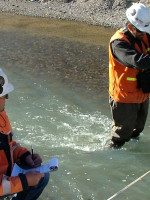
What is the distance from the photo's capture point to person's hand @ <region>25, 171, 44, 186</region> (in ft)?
10.7

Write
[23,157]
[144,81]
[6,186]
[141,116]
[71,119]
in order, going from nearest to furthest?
[6,186] < [23,157] < [144,81] < [141,116] < [71,119]

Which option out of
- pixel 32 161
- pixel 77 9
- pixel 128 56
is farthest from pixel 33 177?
pixel 77 9

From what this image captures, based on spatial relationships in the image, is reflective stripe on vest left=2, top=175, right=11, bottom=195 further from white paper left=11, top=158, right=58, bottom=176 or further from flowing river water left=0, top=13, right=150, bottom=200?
flowing river water left=0, top=13, right=150, bottom=200

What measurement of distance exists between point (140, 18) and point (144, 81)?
0.81 metres

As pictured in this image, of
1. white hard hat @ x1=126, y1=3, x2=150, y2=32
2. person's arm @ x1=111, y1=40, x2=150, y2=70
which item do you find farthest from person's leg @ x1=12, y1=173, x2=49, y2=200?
white hard hat @ x1=126, y1=3, x2=150, y2=32

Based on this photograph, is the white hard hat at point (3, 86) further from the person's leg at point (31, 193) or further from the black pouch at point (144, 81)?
the black pouch at point (144, 81)

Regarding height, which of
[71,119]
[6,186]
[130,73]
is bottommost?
[71,119]

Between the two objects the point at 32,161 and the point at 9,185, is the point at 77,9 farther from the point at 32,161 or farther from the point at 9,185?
the point at 9,185

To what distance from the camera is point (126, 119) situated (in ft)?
17.7

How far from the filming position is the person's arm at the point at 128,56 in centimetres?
471

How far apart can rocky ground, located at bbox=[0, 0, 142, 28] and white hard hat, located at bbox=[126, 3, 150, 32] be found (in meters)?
14.7

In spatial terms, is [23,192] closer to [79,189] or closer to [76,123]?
[79,189]

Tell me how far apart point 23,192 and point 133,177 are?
1937 mm

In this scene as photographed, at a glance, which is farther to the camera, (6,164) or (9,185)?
(6,164)
